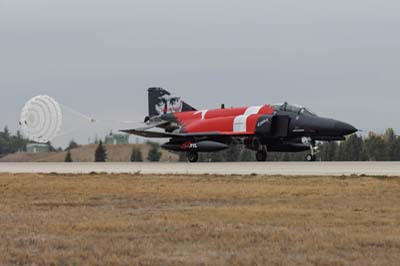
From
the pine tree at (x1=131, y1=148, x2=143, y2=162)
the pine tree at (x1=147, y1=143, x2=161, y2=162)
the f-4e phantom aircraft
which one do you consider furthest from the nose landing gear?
the pine tree at (x1=131, y1=148, x2=143, y2=162)

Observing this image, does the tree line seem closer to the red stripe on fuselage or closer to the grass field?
the red stripe on fuselage

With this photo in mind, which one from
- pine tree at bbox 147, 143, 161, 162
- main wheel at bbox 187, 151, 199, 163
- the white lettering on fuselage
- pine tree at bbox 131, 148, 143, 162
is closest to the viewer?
the white lettering on fuselage

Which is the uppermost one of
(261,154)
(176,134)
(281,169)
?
(176,134)

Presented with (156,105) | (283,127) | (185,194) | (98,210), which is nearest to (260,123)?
(283,127)

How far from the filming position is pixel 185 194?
15641 mm

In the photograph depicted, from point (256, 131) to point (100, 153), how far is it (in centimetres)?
1988

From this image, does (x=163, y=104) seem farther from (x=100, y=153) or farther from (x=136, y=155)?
(x=100, y=153)

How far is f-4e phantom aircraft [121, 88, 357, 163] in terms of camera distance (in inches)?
1266

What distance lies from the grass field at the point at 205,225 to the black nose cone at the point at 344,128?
13.6 m

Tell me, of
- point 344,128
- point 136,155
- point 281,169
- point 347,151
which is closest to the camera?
point 281,169

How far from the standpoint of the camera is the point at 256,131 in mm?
33688

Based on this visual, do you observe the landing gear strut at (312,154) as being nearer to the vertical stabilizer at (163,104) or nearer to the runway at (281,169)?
the runway at (281,169)

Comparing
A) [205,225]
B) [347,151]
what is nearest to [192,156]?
[205,225]

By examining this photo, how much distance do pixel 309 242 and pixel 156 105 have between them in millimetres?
35952
